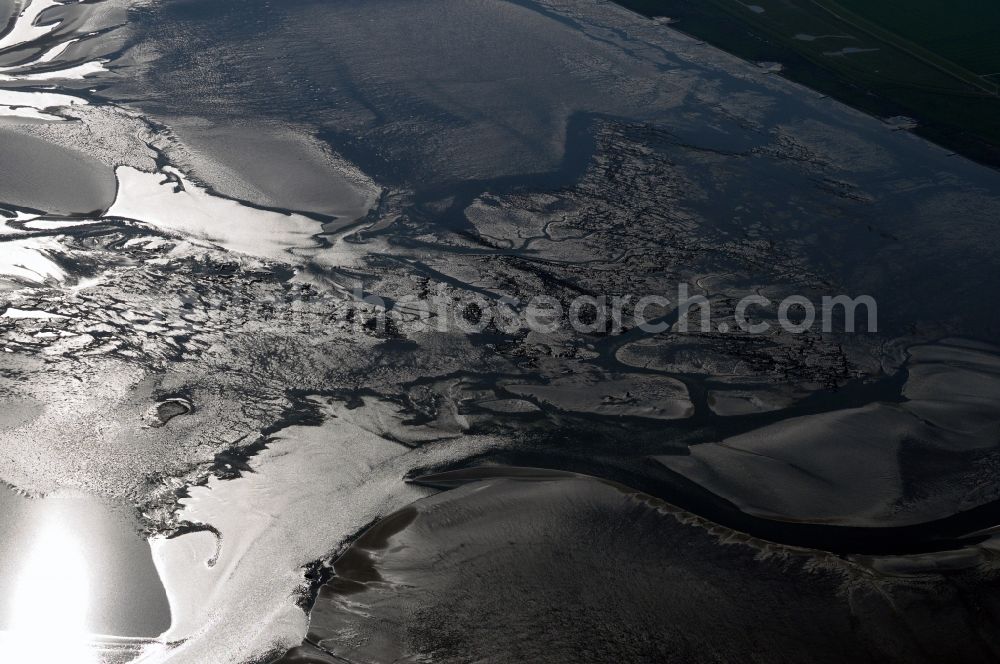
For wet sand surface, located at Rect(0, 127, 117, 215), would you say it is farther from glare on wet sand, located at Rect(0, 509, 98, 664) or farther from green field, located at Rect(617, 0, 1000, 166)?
green field, located at Rect(617, 0, 1000, 166)

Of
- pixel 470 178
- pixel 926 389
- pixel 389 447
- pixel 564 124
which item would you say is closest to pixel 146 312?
pixel 389 447

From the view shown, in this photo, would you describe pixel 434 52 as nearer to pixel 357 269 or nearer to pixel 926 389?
pixel 357 269

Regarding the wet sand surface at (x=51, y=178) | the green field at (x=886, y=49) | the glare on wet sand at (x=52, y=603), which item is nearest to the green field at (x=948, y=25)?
the green field at (x=886, y=49)

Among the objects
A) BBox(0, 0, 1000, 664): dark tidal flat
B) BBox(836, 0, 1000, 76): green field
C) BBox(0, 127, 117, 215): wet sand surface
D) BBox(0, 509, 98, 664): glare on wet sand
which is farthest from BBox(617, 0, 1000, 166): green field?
BBox(0, 509, 98, 664): glare on wet sand

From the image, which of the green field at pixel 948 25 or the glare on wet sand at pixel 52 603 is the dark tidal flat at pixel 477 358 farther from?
the green field at pixel 948 25

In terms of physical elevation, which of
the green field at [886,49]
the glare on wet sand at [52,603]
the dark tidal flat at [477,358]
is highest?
the green field at [886,49]

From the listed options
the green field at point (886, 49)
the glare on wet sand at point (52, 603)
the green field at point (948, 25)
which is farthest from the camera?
the green field at point (948, 25)

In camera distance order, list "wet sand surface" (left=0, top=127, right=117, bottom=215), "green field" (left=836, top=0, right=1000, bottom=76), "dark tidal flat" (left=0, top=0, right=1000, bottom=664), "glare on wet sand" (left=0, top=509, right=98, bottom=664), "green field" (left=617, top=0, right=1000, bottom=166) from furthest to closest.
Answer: "green field" (left=836, top=0, right=1000, bottom=76)
"green field" (left=617, top=0, right=1000, bottom=166)
"wet sand surface" (left=0, top=127, right=117, bottom=215)
"dark tidal flat" (left=0, top=0, right=1000, bottom=664)
"glare on wet sand" (left=0, top=509, right=98, bottom=664)
